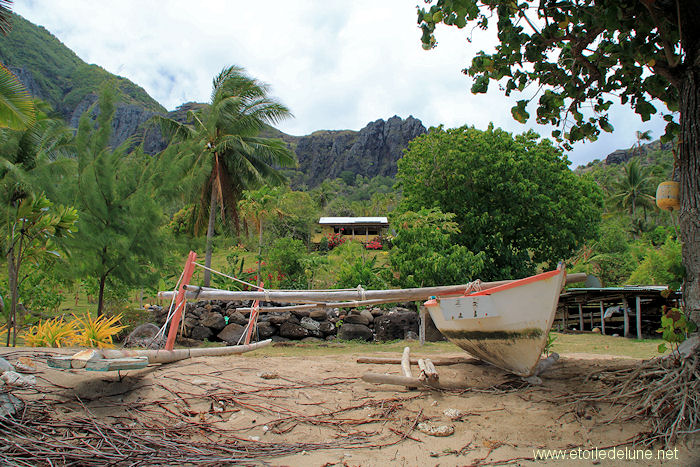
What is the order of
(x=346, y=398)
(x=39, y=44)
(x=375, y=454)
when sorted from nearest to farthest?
1. (x=375, y=454)
2. (x=346, y=398)
3. (x=39, y=44)

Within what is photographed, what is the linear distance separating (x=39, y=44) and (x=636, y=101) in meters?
118

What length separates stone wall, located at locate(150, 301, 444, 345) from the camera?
447 inches

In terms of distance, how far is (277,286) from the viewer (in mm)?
15000

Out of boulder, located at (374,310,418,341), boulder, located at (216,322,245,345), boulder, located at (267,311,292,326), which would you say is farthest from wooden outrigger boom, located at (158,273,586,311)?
boulder, located at (374,310,418,341)

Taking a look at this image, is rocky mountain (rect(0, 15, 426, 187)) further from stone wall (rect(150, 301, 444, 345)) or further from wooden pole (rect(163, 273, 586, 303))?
wooden pole (rect(163, 273, 586, 303))

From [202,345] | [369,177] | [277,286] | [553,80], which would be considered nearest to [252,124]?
[277,286]

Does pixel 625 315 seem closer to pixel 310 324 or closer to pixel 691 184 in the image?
pixel 310 324

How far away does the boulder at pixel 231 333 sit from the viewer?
1107 centimetres

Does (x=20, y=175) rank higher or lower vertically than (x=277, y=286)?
higher

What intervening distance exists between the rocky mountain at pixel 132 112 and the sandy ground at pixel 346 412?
57.3 meters

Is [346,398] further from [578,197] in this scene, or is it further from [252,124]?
[578,197]

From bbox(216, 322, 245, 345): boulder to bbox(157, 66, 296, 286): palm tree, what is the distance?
5.09 meters

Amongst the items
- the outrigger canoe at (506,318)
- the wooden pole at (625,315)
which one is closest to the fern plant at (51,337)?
the outrigger canoe at (506,318)

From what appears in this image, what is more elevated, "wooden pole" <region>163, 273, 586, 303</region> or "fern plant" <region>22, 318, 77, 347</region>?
"wooden pole" <region>163, 273, 586, 303</region>
